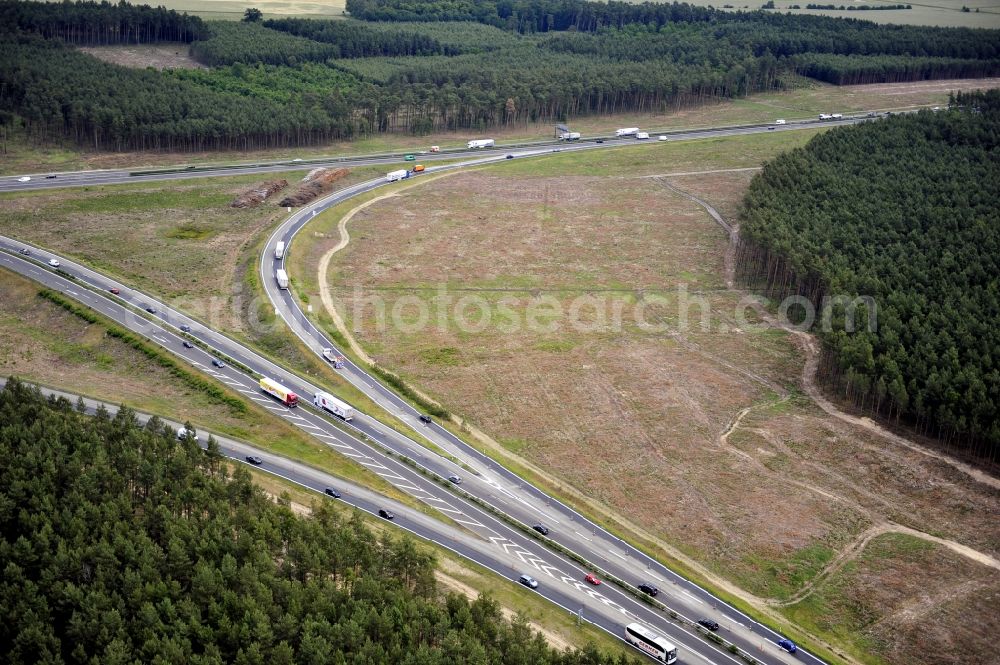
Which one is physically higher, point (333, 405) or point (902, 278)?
point (902, 278)

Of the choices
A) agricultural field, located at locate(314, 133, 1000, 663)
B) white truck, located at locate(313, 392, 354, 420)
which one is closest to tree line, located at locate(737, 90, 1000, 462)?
agricultural field, located at locate(314, 133, 1000, 663)

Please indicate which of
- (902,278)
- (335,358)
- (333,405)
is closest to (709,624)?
(333,405)

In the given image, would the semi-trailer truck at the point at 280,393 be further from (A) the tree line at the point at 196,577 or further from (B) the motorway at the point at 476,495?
(A) the tree line at the point at 196,577

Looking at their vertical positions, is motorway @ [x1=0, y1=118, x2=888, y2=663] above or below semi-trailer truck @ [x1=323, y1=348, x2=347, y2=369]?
below

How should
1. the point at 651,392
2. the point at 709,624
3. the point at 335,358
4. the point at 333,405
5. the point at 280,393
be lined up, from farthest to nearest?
the point at 335,358, the point at 651,392, the point at 280,393, the point at 333,405, the point at 709,624

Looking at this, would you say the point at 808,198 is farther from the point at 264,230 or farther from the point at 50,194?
the point at 50,194

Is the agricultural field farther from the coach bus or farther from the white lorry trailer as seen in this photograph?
the coach bus

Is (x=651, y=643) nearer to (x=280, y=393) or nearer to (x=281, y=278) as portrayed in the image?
(x=280, y=393)

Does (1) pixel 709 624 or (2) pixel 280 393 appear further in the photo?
(2) pixel 280 393

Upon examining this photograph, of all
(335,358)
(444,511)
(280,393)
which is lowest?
(444,511)
